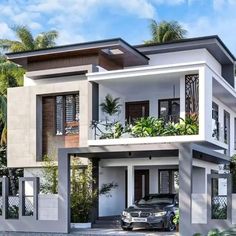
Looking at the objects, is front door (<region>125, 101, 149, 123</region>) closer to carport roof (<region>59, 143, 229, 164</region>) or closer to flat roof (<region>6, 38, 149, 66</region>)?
flat roof (<region>6, 38, 149, 66</region>)

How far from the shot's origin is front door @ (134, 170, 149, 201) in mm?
26656

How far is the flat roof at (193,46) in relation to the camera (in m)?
24.7

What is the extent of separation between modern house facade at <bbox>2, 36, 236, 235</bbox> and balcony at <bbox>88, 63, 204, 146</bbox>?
0.04 metres

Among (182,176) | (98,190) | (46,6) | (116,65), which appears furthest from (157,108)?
(46,6)

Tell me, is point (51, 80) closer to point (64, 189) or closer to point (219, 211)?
point (64, 189)

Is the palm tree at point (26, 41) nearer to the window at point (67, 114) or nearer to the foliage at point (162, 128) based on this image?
the window at point (67, 114)

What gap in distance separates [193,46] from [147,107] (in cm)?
356

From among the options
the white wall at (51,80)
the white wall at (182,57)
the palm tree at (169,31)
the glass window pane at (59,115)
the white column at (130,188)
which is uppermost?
the palm tree at (169,31)

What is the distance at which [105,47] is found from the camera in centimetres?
2428

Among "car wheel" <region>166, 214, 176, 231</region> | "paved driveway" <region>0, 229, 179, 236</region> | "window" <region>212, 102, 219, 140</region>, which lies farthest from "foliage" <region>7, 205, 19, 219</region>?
"window" <region>212, 102, 219, 140</region>

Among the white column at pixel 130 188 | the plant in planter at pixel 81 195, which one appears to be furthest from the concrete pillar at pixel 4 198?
the white column at pixel 130 188

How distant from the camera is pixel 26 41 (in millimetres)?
43531

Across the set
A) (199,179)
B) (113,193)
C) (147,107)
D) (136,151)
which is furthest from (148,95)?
(136,151)

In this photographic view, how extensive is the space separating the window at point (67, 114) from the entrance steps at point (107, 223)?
13.2ft
